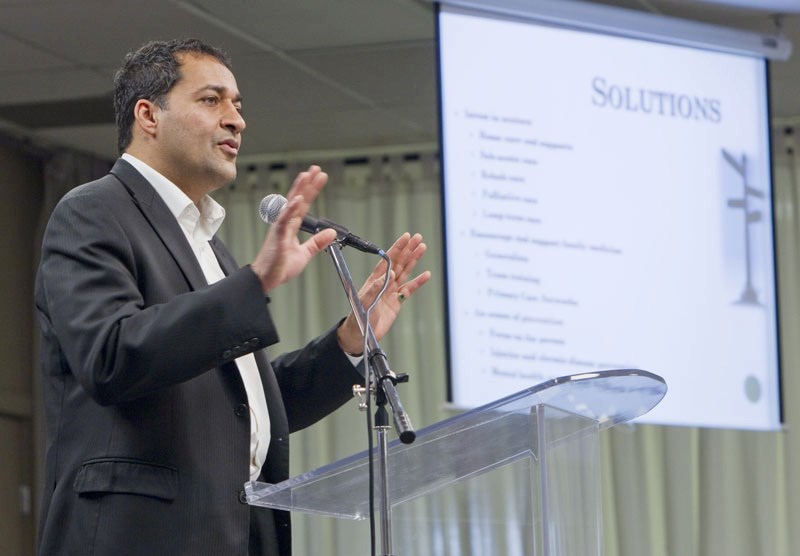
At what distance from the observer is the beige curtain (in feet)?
18.9

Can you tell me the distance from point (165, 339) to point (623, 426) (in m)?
4.27

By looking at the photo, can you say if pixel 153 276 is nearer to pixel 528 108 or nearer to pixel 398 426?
pixel 398 426

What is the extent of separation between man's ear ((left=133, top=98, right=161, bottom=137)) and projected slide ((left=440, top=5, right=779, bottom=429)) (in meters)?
2.17

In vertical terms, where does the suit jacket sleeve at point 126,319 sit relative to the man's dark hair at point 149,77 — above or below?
below

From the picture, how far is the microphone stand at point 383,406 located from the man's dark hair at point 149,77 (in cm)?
50

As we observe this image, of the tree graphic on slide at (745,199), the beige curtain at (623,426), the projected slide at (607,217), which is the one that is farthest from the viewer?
the beige curtain at (623,426)

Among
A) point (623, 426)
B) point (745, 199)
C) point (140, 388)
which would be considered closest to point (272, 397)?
point (140, 388)

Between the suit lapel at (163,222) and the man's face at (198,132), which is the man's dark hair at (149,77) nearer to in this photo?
the man's face at (198,132)

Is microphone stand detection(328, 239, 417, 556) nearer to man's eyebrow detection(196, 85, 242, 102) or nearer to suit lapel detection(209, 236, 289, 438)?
suit lapel detection(209, 236, 289, 438)

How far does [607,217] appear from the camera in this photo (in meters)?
4.55

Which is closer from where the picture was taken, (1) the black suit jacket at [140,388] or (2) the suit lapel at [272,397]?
(1) the black suit jacket at [140,388]

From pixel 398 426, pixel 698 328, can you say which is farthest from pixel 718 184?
pixel 398 426

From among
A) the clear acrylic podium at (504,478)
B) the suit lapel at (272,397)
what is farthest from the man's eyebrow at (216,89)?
the clear acrylic podium at (504,478)

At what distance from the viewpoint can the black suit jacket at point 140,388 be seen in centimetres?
179
